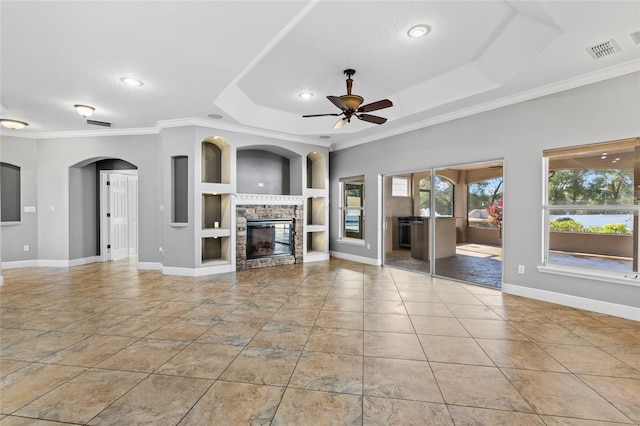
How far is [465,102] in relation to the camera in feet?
14.5

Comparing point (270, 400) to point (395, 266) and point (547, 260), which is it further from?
point (395, 266)

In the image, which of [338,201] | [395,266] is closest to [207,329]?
[395,266]

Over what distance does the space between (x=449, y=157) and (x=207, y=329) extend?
4508 millimetres

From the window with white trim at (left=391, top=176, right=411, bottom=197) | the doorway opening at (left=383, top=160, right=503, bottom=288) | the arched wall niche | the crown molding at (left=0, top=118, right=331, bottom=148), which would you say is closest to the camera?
the doorway opening at (left=383, top=160, right=503, bottom=288)

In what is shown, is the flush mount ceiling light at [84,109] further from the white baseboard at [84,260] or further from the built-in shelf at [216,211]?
the white baseboard at [84,260]

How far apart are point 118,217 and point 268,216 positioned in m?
4.13

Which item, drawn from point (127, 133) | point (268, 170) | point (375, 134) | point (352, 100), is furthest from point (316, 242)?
point (127, 133)

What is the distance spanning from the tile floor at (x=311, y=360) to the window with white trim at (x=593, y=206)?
0.74m

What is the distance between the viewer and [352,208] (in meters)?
7.15

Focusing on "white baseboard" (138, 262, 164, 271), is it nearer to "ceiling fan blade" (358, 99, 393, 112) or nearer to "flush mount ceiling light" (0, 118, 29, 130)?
"flush mount ceiling light" (0, 118, 29, 130)

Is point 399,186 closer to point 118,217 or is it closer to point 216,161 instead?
point 216,161

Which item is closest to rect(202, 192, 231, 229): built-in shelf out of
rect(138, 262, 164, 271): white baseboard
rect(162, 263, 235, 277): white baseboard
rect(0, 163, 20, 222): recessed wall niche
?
rect(162, 263, 235, 277): white baseboard

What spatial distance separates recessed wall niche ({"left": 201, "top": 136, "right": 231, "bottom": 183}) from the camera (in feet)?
19.5

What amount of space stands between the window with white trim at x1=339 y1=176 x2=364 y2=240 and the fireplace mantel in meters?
1.19
